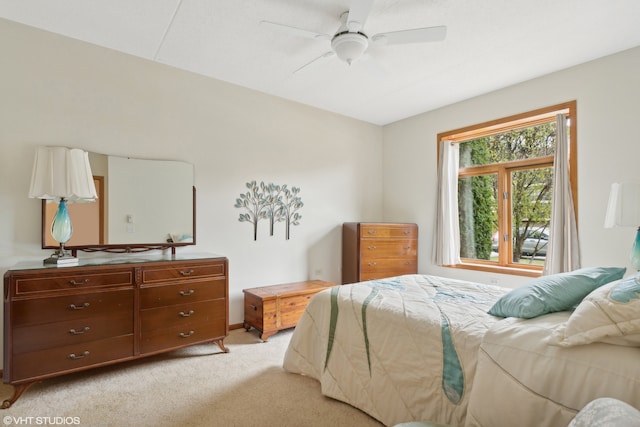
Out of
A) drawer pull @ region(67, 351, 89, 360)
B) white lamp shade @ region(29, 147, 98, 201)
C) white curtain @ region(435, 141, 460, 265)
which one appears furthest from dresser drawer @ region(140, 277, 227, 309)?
white curtain @ region(435, 141, 460, 265)

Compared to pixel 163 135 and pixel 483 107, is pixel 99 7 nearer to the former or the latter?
pixel 163 135

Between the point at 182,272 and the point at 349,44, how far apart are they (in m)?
2.17

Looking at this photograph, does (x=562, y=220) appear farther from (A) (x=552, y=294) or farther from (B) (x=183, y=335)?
(B) (x=183, y=335)

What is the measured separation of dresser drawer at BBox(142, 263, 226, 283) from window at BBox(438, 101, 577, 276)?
115 inches

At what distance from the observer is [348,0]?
85.3 inches

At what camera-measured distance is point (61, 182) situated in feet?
7.70

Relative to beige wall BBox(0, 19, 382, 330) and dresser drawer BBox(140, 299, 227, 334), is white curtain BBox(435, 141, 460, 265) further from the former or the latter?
dresser drawer BBox(140, 299, 227, 334)

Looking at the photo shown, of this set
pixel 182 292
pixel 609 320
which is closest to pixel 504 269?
pixel 609 320

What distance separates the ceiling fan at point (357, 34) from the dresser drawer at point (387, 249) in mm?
2289

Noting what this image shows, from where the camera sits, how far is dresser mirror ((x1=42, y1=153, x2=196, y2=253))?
268 cm

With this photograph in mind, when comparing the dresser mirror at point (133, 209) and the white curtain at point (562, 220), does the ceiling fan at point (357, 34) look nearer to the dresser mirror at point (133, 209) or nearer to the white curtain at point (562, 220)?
the dresser mirror at point (133, 209)

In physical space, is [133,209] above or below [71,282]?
above

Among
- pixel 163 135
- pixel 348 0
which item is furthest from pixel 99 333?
pixel 348 0

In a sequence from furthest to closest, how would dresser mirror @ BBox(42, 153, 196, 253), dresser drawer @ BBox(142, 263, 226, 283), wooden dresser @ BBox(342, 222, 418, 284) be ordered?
wooden dresser @ BBox(342, 222, 418, 284) → dresser mirror @ BBox(42, 153, 196, 253) → dresser drawer @ BBox(142, 263, 226, 283)
